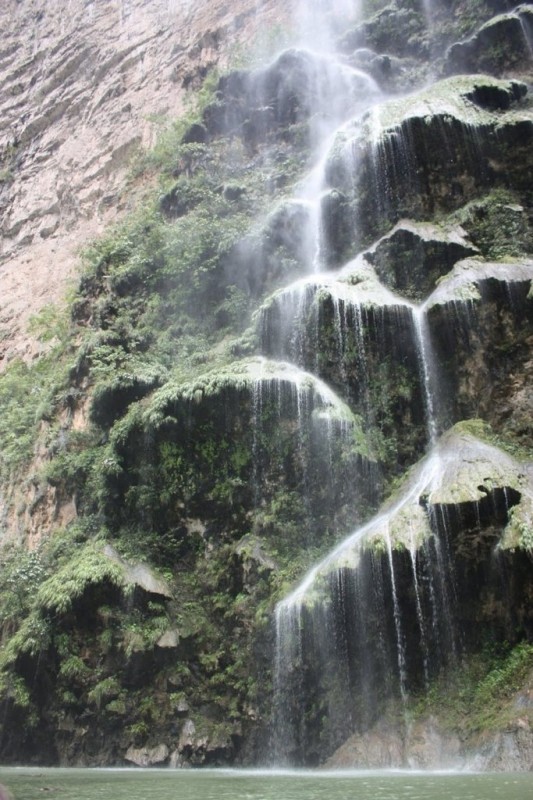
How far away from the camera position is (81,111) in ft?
132

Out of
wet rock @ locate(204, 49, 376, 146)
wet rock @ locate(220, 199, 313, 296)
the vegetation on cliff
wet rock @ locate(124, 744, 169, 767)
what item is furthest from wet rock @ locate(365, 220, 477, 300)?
wet rock @ locate(124, 744, 169, 767)

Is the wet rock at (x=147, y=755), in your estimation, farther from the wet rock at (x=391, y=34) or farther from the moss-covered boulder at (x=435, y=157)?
the wet rock at (x=391, y=34)

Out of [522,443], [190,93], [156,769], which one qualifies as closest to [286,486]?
[522,443]

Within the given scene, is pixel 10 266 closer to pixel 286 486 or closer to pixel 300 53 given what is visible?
pixel 300 53

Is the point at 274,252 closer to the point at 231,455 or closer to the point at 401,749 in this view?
the point at 231,455

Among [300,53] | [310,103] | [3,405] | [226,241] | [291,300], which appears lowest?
[3,405]

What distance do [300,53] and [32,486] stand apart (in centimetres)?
2048

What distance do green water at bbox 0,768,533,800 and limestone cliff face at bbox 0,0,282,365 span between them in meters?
25.2

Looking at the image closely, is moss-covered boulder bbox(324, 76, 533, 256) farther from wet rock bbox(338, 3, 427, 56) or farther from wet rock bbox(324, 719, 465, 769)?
wet rock bbox(324, 719, 465, 769)

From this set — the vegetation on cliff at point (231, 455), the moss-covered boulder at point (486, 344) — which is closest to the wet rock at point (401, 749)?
the vegetation on cliff at point (231, 455)

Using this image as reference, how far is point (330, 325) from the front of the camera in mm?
15164

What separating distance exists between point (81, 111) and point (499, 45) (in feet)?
89.1

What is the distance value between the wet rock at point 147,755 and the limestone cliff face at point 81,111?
72.2ft

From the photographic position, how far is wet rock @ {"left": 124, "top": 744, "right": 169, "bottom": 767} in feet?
38.0
